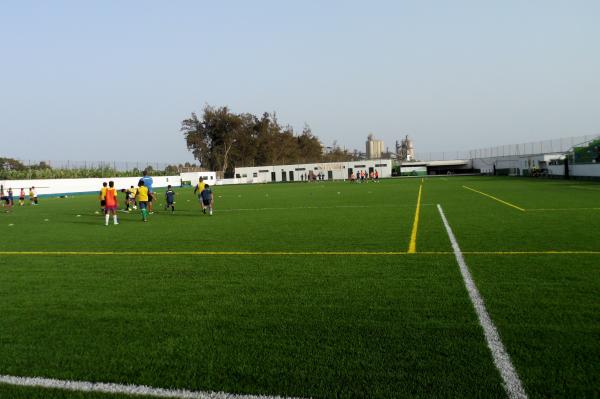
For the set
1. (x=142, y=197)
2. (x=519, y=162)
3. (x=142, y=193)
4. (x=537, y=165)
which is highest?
(x=519, y=162)

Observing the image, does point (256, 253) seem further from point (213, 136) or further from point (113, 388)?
point (213, 136)

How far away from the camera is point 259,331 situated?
495 cm

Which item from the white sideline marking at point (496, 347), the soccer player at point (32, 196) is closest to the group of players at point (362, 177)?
the soccer player at point (32, 196)

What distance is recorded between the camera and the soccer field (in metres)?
3.83

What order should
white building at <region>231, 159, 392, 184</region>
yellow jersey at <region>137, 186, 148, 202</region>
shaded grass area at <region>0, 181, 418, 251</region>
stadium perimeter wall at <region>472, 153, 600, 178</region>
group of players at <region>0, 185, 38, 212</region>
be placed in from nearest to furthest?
shaded grass area at <region>0, 181, 418, 251</region> → yellow jersey at <region>137, 186, 148, 202</region> → group of players at <region>0, 185, 38, 212</region> → stadium perimeter wall at <region>472, 153, 600, 178</region> → white building at <region>231, 159, 392, 184</region>

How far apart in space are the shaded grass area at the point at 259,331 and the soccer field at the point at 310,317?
20 millimetres

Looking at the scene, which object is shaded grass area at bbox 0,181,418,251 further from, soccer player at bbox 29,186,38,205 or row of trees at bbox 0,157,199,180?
row of trees at bbox 0,157,199,180

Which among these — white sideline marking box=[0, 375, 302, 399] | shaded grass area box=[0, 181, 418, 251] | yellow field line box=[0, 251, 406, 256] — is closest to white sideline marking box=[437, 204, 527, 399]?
white sideline marking box=[0, 375, 302, 399]

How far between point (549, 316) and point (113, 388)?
14.4 feet

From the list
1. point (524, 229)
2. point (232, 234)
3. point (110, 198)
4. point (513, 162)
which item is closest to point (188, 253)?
point (232, 234)

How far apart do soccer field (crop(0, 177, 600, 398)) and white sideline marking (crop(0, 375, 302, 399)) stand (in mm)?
38

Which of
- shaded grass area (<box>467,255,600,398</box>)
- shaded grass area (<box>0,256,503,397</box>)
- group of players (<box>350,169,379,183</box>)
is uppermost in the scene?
group of players (<box>350,169,379,183</box>)

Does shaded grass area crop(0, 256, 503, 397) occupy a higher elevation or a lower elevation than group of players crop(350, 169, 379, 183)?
lower

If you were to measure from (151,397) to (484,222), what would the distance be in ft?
41.7
